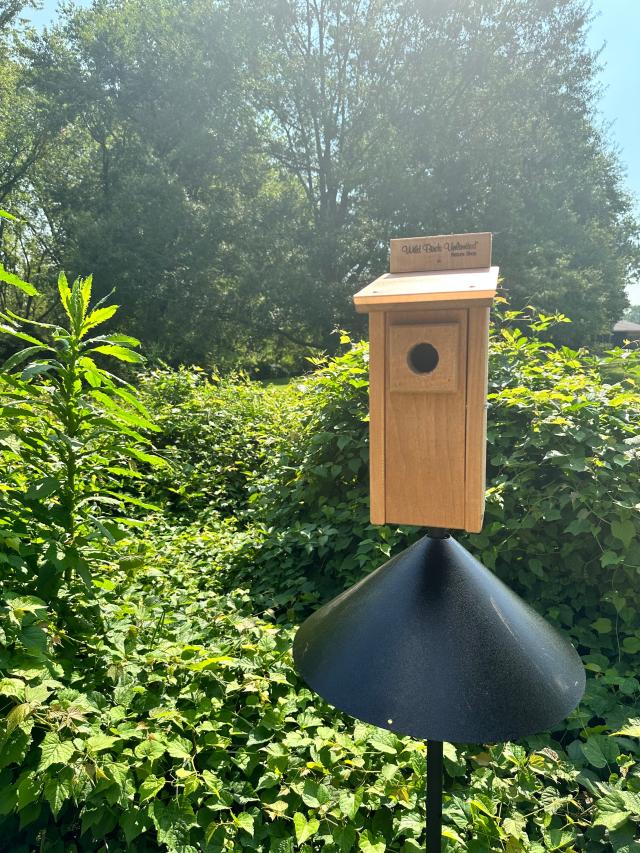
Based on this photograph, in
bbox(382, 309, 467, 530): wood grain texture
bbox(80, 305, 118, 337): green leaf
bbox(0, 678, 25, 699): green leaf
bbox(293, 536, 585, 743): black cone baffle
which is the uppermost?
bbox(80, 305, 118, 337): green leaf

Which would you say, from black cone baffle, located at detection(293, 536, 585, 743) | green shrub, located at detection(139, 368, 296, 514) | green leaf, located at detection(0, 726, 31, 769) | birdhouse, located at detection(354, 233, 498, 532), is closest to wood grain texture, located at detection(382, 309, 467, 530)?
birdhouse, located at detection(354, 233, 498, 532)

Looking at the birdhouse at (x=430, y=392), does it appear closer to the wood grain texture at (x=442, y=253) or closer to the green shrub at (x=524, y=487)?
the wood grain texture at (x=442, y=253)

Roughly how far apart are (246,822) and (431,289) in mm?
1454

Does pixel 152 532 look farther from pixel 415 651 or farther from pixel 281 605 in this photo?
pixel 415 651

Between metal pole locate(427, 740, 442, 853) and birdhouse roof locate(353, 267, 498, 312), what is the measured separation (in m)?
0.89

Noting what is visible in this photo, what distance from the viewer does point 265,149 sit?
2105cm

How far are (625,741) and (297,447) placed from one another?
2431mm

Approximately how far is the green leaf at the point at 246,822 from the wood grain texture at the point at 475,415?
103cm

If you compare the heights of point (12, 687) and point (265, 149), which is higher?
point (265, 149)

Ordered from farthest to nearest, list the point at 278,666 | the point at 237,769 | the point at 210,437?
the point at 210,437, the point at 278,666, the point at 237,769

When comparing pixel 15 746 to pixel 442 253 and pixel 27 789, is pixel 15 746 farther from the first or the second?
pixel 442 253

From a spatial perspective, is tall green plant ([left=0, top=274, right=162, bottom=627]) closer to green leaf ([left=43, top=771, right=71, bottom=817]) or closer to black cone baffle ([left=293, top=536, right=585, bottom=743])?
green leaf ([left=43, top=771, right=71, bottom=817])

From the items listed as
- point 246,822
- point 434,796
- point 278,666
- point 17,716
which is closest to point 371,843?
Answer: point 246,822

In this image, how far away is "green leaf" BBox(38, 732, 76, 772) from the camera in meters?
1.38
